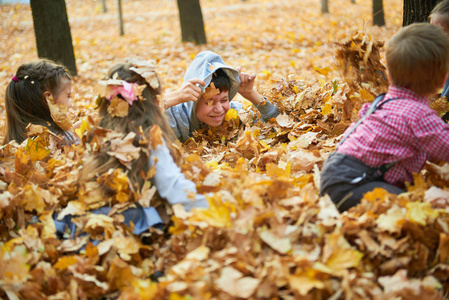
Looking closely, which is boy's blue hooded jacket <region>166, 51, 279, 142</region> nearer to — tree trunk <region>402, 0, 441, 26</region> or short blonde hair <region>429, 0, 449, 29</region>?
tree trunk <region>402, 0, 441, 26</region>

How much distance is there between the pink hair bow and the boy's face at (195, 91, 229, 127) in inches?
47.9

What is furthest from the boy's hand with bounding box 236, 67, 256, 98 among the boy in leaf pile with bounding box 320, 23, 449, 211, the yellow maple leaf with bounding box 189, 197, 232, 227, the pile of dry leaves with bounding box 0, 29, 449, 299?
the yellow maple leaf with bounding box 189, 197, 232, 227

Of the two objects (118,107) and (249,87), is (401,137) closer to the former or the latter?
(118,107)

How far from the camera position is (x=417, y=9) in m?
3.60

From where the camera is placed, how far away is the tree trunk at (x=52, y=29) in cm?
723

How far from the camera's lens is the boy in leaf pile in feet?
6.95

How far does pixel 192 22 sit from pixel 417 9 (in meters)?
7.04

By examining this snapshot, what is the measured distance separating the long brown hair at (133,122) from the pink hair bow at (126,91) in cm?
9

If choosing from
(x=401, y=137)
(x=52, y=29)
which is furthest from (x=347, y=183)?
(x=52, y=29)

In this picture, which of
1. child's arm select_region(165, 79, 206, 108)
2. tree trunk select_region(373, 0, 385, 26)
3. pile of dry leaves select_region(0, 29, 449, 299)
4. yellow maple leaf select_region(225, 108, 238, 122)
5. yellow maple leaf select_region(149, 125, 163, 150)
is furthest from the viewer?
tree trunk select_region(373, 0, 385, 26)

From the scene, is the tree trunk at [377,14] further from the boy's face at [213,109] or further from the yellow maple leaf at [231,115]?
the boy's face at [213,109]

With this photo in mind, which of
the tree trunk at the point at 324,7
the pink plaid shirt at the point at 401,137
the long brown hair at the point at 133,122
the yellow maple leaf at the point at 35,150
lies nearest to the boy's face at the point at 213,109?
the long brown hair at the point at 133,122

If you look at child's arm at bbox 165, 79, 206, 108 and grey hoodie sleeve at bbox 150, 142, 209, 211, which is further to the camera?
child's arm at bbox 165, 79, 206, 108

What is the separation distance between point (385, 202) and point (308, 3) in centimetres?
1774
